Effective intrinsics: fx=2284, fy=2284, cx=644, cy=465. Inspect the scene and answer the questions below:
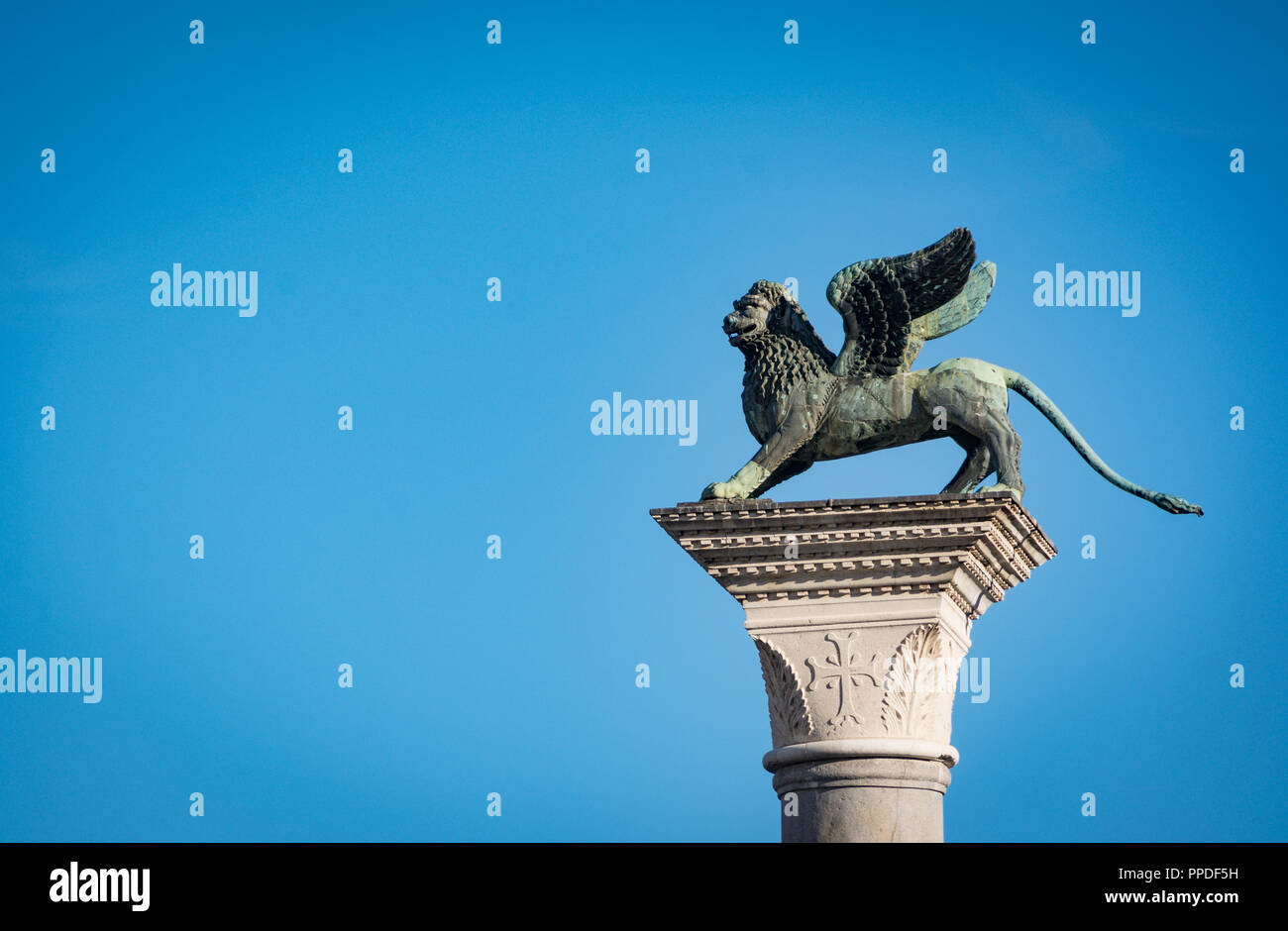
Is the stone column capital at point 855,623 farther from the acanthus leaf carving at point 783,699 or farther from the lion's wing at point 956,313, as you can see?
the lion's wing at point 956,313

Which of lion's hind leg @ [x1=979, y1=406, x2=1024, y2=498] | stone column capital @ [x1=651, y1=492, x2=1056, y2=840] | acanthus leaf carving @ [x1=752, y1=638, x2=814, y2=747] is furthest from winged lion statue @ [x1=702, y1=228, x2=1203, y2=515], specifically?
acanthus leaf carving @ [x1=752, y1=638, x2=814, y2=747]

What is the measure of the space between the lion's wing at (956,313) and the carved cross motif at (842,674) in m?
3.09

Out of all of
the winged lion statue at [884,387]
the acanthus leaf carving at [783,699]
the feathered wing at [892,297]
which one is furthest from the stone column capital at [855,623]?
the feathered wing at [892,297]

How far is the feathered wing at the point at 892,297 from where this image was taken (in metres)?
23.5

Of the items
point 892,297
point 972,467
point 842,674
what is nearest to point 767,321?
point 892,297

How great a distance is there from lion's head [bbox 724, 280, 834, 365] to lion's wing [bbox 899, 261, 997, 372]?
2.87 feet

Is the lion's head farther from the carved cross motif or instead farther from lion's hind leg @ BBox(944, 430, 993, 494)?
the carved cross motif

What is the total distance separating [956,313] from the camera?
78.9 ft

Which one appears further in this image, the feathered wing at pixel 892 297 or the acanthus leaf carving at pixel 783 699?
the feathered wing at pixel 892 297

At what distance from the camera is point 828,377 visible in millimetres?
23594

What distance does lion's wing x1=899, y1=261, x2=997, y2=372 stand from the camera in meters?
23.8
